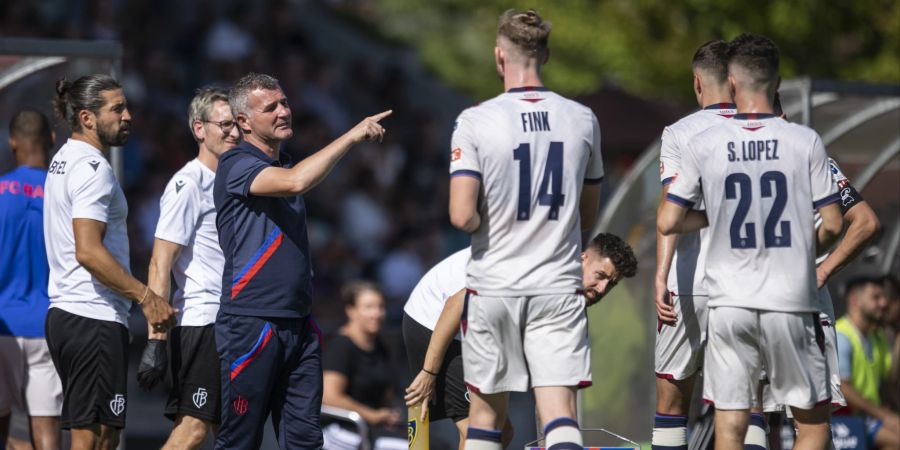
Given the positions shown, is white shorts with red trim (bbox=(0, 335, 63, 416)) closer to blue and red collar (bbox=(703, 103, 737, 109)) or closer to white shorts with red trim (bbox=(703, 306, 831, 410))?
white shorts with red trim (bbox=(703, 306, 831, 410))

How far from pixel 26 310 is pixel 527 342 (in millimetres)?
3254

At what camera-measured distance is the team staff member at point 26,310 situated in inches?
Result: 308

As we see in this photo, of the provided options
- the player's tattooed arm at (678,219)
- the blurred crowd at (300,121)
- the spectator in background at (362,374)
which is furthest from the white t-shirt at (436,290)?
the blurred crowd at (300,121)

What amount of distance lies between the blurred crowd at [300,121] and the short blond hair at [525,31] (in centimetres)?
939

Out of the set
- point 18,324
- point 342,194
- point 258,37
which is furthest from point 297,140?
point 18,324

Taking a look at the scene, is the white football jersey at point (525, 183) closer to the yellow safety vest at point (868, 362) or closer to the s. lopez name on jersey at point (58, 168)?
the s. lopez name on jersey at point (58, 168)

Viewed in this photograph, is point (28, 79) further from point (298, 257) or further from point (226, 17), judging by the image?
point (226, 17)

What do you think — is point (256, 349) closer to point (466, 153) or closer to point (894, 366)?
point (466, 153)

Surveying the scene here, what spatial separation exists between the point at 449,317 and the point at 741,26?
8.29 meters

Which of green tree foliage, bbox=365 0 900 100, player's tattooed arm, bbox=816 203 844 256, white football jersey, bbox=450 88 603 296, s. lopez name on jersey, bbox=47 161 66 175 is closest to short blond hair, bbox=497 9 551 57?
white football jersey, bbox=450 88 603 296

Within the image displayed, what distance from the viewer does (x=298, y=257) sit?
680 centimetres

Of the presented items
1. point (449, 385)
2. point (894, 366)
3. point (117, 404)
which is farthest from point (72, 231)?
point (894, 366)

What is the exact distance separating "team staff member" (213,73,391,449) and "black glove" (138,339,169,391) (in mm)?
601

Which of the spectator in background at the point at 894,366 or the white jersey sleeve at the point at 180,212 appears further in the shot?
the spectator in background at the point at 894,366
